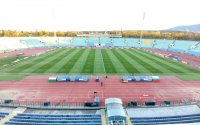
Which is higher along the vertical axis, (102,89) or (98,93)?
(102,89)

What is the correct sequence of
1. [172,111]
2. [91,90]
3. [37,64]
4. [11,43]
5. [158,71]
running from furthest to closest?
[11,43] → [37,64] → [158,71] → [91,90] → [172,111]

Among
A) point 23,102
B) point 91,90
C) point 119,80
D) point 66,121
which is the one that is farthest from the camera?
point 119,80

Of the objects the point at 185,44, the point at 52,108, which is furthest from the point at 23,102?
the point at 185,44

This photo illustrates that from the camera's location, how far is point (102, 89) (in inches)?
→ 1218

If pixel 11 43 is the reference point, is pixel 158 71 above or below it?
below

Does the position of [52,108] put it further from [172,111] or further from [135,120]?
[172,111]

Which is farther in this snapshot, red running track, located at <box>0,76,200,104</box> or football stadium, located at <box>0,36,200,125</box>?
red running track, located at <box>0,76,200,104</box>

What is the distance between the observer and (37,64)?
155 feet

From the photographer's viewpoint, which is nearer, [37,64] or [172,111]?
[172,111]

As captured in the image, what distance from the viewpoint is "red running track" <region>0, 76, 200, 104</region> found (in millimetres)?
27578

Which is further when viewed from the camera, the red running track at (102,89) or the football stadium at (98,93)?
the red running track at (102,89)

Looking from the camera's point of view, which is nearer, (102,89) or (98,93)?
(98,93)

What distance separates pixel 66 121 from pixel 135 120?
254 inches

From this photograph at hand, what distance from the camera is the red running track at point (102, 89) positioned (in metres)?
27.6
